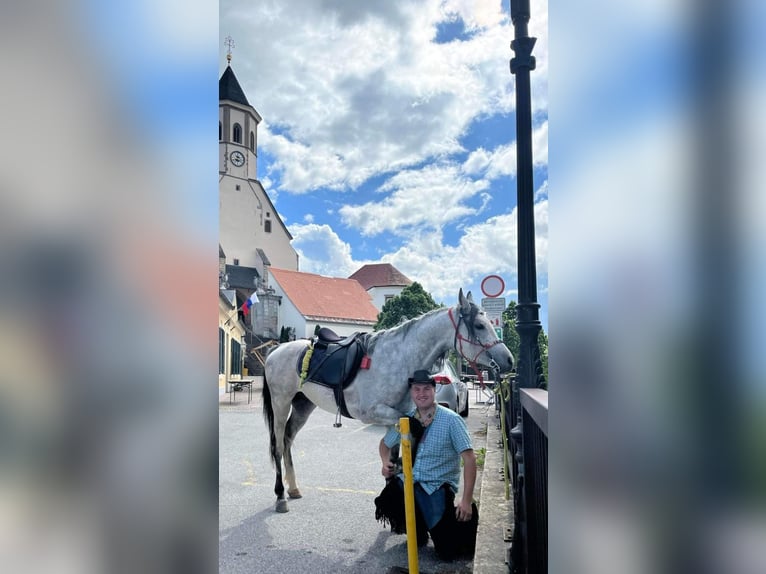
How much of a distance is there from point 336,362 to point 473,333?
1323mm

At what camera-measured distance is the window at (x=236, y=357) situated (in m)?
22.7

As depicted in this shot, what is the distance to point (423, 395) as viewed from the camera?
12.4 ft

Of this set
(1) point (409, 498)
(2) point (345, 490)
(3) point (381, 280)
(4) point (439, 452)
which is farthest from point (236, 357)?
(3) point (381, 280)

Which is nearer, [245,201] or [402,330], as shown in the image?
[402,330]

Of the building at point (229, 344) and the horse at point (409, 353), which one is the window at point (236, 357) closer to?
the building at point (229, 344)

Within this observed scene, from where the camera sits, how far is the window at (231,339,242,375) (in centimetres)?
2267

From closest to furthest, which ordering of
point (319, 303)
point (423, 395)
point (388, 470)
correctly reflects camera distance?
point (423, 395) → point (388, 470) → point (319, 303)

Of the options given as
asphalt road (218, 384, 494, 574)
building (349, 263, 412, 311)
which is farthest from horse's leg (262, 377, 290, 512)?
building (349, 263, 412, 311)

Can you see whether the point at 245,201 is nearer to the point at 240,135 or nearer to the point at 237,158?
the point at 237,158

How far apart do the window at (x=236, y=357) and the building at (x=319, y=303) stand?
809 inches

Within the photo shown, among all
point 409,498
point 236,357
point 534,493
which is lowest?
point 236,357

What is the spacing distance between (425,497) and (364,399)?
1182 millimetres
